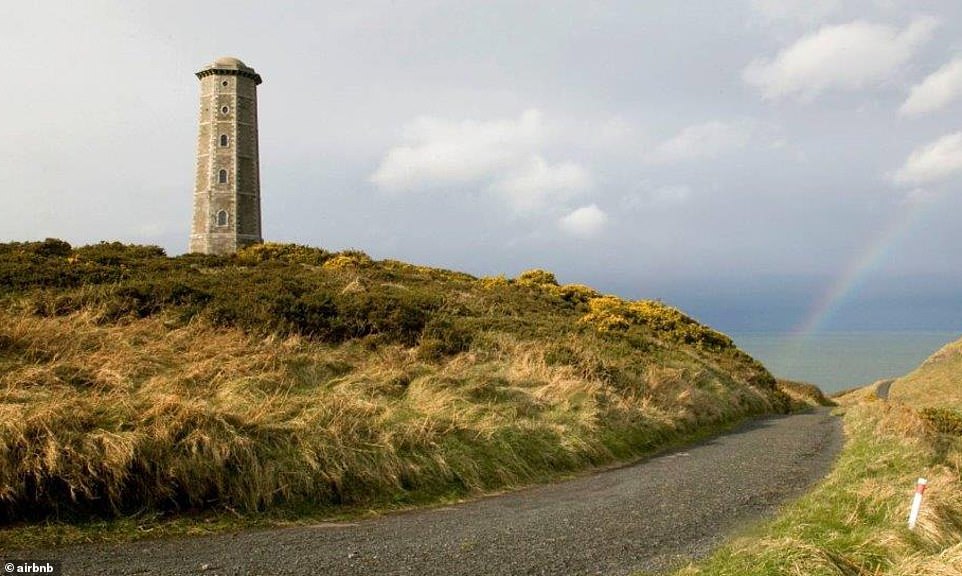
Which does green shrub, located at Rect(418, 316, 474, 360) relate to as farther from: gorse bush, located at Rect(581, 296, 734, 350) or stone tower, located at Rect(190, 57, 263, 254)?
stone tower, located at Rect(190, 57, 263, 254)

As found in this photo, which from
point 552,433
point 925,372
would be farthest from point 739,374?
point 552,433

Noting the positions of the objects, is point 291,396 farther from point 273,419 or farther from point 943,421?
point 943,421

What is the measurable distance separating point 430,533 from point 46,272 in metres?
15.3

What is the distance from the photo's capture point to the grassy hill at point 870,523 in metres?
6.47

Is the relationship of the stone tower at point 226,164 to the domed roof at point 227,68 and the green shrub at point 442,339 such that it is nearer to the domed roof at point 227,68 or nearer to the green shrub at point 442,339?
the domed roof at point 227,68

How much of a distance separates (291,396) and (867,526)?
8200 millimetres

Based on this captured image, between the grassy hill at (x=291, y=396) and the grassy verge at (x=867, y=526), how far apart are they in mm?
3882

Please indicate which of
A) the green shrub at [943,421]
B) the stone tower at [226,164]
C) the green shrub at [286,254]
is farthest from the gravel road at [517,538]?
the stone tower at [226,164]

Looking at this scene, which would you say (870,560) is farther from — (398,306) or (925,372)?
(925,372)

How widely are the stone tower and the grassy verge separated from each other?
129 feet

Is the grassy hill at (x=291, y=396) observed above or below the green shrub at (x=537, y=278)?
below

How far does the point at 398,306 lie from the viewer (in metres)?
18.6

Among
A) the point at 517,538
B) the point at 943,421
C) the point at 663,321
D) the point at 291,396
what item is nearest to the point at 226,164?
the point at 663,321

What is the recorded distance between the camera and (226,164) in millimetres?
45750
